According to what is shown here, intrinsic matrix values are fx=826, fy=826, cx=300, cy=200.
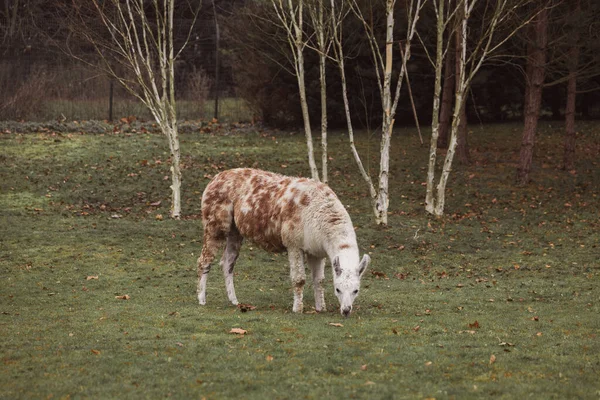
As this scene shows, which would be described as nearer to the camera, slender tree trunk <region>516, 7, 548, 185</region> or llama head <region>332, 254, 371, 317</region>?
llama head <region>332, 254, 371, 317</region>

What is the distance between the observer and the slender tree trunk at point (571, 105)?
982 inches

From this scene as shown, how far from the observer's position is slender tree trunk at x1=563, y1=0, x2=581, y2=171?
25.0 meters

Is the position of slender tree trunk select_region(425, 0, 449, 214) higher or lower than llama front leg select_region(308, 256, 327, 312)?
higher

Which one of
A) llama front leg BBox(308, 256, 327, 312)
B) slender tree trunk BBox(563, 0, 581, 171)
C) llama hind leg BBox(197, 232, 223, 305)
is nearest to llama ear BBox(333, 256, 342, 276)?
llama front leg BBox(308, 256, 327, 312)

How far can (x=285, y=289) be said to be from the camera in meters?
13.6

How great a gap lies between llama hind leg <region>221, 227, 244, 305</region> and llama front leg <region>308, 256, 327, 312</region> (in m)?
1.29

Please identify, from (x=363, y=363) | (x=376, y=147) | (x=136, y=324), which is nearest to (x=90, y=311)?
(x=136, y=324)

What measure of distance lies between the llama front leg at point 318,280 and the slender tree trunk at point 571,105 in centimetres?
1581

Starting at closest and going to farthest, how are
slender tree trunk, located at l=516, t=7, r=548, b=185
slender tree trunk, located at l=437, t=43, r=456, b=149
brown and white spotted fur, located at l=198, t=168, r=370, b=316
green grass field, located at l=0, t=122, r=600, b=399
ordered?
green grass field, located at l=0, t=122, r=600, b=399 < brown and white spotted fur, located at l=198, t=168, r=370, b=316 < slender tree trunk, located at l=516, t=7, r=548, b=185 < slender tree trunk, located at l=437, t=43, r=456, b=149

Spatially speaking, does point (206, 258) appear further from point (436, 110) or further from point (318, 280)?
point (436, 110)

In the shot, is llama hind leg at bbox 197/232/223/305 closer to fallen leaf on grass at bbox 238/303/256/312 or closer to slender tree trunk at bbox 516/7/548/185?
fallen leaf on grass at bbox 238/303/256/312

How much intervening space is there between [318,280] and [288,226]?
0.85 meters

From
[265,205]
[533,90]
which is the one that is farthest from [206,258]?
[533,90]

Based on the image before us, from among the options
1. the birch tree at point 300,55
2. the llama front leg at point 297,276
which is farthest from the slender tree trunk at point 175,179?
the llama front leg at point 297,276
